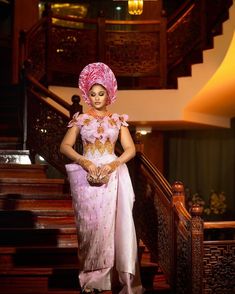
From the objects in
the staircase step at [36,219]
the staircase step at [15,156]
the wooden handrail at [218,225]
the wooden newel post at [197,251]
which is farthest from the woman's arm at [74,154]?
the staircase step at [15,156]

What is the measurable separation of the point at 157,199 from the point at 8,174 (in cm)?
210

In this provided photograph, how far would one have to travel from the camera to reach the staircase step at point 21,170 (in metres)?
6.68

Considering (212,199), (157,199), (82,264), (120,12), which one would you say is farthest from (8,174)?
(120,12)

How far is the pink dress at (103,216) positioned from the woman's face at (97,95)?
116mm

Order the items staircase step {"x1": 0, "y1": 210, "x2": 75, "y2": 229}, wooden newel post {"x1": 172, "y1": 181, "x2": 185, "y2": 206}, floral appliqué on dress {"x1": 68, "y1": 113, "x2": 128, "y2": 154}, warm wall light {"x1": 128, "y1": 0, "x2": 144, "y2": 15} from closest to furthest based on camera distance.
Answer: floral appliqué on dress {"x1": 68, "y1": 113, "x2": 128, "y2": 154} → wooden newel post {"x1": 172, "y1": 181, "x2": 185, "y2": 206} → staircase step {"x1": 0, "y1": 210, "x2": 75, "y2": 229} → warm wall light {"x1": 128, "y1": 0, "x2": 144, "y2": 15}

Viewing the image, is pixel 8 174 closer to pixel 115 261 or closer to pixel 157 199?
pixel 157 199

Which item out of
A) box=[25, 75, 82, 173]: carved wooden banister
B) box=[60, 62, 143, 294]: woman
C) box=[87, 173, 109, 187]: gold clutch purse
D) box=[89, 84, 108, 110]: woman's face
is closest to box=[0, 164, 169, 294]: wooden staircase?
box=[25, 75, 82, 173]: carved wooden banister

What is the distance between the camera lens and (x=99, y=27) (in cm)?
923

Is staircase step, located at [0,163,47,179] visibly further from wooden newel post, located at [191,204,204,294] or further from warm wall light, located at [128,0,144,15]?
wooden newel post, located at [191,204,204,294]

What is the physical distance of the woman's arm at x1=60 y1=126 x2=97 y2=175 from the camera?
4254mm

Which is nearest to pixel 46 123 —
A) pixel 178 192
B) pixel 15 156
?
pixel 15 156

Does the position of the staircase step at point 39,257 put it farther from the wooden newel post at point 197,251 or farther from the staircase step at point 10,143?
the staircase step at point 10,143

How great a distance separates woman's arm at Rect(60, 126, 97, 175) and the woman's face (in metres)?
0.24

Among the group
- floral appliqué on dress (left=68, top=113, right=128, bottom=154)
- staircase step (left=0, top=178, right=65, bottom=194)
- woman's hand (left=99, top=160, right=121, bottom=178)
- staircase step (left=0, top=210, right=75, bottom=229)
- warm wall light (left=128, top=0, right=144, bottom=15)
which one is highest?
warm wall light (left=128, top=0, right=144, bottom=15)
